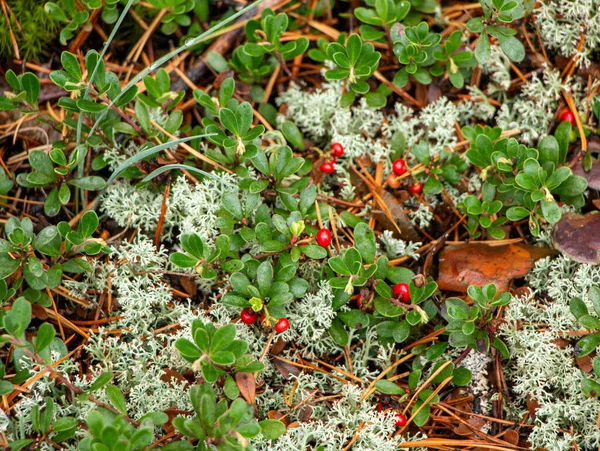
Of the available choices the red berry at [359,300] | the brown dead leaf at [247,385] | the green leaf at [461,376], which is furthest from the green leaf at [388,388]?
the brown dead leaf at [247,385]

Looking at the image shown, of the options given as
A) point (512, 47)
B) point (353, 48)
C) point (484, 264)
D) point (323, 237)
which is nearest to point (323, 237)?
point (323, 237)

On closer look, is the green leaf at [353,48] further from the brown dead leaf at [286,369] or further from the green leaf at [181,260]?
the brown dead leaf at [286,369]

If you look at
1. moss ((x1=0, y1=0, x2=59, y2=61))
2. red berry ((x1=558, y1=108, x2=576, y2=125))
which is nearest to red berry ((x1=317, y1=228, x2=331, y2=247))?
red berry ((x1=558, y1=108, x2=576, y2=125))

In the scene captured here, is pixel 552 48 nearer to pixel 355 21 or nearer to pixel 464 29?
pixel 464 29

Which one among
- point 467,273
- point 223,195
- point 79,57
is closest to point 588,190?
point 467,273

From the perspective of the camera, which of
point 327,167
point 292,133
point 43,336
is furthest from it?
point 292,133

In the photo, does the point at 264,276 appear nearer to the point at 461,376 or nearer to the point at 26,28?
the point at 461,376

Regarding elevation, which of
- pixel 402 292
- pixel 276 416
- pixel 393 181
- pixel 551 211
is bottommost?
pixel 276 416
